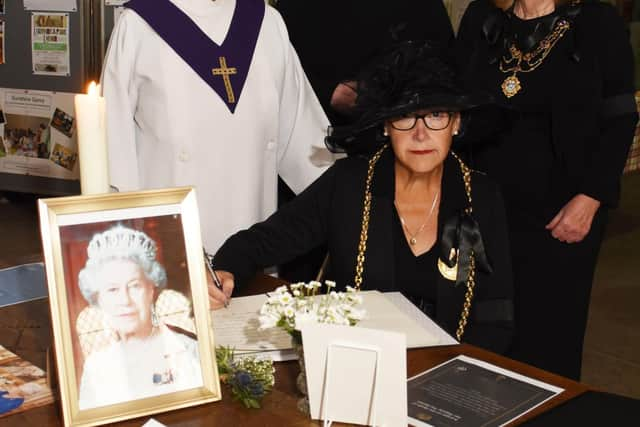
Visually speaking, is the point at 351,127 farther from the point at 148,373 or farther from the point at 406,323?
the point at 148,373

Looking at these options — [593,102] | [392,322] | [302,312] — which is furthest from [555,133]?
[302,312]

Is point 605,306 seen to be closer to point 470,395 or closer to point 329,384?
point 470,395

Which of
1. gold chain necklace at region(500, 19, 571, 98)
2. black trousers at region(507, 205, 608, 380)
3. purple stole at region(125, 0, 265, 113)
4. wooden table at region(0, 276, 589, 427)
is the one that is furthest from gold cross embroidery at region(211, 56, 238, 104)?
wooden table at region(0, 276, 589, 427)

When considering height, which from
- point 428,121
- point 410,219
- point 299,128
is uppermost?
point 299,128

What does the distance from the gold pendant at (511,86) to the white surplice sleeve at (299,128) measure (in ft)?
1.73

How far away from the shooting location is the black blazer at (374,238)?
6.07 ft

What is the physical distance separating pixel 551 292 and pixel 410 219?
780 mm

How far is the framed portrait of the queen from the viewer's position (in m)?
1.17

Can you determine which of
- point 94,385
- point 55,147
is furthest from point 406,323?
point 55,147

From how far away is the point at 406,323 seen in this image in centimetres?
159

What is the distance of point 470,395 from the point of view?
133 cm

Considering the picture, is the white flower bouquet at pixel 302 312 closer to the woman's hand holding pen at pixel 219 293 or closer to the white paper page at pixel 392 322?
the white paper page at pixel 392 322

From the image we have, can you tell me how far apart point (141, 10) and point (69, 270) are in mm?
1265

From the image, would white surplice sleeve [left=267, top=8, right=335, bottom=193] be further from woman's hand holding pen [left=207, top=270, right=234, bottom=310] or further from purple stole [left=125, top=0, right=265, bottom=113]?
woman's hand holding pen [left=207, top=270, right=234, bottom=310]
